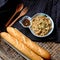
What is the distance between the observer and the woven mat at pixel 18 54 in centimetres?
122

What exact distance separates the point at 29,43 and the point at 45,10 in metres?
0.25

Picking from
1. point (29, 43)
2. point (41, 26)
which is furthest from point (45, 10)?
point (29, 43)

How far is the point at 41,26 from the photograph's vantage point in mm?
1262

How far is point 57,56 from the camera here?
47.9 inches

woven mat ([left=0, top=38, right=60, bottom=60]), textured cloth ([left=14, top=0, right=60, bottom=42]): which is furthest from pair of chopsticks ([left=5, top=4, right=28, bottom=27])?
woven mat ([left=0, top=38, right=60, bottom=60])

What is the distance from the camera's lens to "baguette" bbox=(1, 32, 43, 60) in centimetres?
118

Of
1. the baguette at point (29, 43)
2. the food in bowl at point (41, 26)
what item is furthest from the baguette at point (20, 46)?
the food in bowl at point (41, 26)

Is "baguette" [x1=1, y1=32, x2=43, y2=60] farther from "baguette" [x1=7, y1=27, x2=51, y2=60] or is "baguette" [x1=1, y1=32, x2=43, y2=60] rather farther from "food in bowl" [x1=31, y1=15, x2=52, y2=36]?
"food in bowl" [x1=31, y1=15, x2=52, y2=36]

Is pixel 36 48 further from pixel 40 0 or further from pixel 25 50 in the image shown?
pixel 40 0

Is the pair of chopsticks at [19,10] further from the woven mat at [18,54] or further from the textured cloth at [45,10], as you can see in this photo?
the woven mat at [18,54]

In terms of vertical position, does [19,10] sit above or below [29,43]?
above

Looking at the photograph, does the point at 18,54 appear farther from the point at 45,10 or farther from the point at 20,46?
the point at 45,10

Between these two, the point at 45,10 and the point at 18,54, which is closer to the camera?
the point at 18,54

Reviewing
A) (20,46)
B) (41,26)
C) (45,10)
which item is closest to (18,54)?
(20,46)
